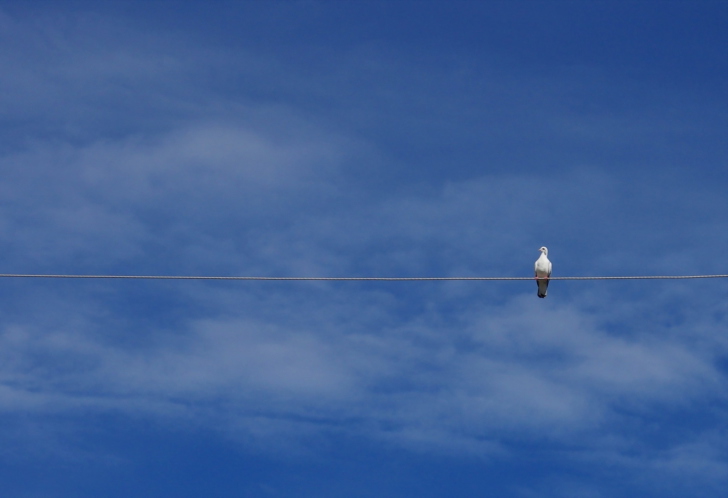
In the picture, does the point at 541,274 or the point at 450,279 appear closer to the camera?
the point at 450,279

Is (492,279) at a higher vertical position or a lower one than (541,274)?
lower

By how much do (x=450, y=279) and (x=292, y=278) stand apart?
9.65 feet

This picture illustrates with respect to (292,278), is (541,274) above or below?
above

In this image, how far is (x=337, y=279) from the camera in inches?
950

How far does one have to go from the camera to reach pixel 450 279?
2411 cm

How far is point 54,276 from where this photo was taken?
24.0m

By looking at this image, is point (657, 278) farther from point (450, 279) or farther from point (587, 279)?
point (450, 279)

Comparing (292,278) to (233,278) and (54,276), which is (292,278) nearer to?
(233,278)

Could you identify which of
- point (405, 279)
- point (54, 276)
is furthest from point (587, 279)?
point (54, 276)

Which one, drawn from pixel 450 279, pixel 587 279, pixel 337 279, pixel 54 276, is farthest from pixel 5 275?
pixel 587 279

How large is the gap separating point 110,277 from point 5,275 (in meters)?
2.16

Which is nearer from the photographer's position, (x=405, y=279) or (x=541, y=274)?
(x=405, y=279)

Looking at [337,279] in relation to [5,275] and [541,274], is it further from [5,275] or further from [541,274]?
[541,274]

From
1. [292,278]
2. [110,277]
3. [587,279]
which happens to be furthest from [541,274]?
[110,277]
